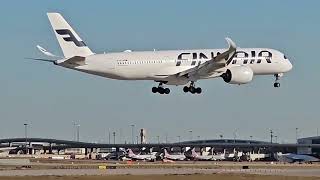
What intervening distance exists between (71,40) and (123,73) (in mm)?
8810

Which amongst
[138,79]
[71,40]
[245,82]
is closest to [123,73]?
[138,79]

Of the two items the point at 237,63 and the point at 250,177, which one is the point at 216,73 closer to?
the point at 237,63

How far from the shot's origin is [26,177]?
322ft

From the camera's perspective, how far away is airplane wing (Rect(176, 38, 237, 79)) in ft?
332

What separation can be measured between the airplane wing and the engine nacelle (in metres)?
1.31

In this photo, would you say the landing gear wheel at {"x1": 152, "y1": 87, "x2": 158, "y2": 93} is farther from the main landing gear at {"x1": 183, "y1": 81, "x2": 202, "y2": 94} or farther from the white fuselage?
the main landing gear at {"x1": 183, "y1": 81, "x2": 202, "y2": 94}

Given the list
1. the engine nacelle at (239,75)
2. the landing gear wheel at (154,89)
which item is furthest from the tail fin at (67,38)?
the engine nacelle at (239,75)

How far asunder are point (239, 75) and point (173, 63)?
830 centimetres

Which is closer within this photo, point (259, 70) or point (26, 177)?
point (26, 177)

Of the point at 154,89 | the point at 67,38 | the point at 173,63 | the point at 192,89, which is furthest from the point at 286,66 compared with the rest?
the point at 67,38

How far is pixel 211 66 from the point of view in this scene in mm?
101500

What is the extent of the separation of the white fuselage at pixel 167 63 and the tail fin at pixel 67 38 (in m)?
2.84

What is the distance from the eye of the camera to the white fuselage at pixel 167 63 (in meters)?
100

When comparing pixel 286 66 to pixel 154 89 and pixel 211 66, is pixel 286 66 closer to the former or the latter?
pixel 211 66
